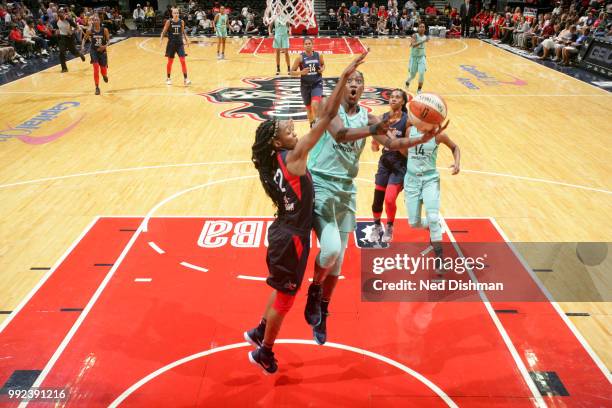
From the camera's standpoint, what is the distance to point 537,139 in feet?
34.6

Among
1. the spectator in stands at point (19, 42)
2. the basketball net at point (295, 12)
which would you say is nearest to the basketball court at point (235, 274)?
the basketball net at point (295, 12)

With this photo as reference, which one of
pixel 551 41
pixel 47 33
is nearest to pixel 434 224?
pixel 551 41

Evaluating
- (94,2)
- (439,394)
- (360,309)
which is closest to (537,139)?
(360,309)

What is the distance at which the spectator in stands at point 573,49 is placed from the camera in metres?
18.1

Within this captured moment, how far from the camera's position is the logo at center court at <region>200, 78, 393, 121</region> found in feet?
40.0

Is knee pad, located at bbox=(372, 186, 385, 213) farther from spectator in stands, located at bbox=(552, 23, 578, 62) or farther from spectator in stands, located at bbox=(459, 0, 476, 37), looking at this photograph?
spectator in stands, located at bbox=(459, 0, 476, 37)

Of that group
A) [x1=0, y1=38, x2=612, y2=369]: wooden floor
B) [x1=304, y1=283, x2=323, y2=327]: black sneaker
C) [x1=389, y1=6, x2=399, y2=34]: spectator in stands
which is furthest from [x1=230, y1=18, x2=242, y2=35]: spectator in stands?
[x1=304, y1=283, x2=323, y2=327]: black sneaker

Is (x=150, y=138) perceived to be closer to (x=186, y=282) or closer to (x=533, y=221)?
(x=186, y=282)

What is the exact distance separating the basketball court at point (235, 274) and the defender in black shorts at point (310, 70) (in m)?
0.83

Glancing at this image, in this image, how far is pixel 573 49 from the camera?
18000 millimetres

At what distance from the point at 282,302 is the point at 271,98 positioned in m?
10.2

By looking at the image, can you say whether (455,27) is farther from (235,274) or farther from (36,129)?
(235,274)

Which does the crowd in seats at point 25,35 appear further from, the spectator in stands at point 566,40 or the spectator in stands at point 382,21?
the spectator in stands at point 566,40

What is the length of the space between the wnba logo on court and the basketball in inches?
320
